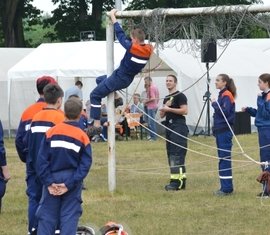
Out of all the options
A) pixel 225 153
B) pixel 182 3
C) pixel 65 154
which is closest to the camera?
pixel 65 154

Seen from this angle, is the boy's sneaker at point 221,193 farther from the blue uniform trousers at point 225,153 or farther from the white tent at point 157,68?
the white tent at point 157,68

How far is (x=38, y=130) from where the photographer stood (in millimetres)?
8492

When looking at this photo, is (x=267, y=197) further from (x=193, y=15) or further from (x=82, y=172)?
(x=82, y=172)

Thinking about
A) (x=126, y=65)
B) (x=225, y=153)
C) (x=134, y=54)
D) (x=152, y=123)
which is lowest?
(x=152, y=123)

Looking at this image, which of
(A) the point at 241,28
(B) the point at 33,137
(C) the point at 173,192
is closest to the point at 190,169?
(C) the point at 173,192

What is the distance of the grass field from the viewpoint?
10.4 metres

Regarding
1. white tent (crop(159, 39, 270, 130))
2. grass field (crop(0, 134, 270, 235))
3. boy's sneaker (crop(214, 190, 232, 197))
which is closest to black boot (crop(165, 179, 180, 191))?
grass field (crop(0, 134, 270, 235))

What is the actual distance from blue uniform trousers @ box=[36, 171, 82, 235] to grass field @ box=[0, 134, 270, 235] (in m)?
1.51

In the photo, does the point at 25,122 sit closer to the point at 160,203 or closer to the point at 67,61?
the point at 160,203

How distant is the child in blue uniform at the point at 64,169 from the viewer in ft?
25.3

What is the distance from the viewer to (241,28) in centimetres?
1267

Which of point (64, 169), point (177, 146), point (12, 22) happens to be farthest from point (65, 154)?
point (12, 22)

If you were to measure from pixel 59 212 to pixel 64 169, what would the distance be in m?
0.42

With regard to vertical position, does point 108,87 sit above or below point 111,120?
above
